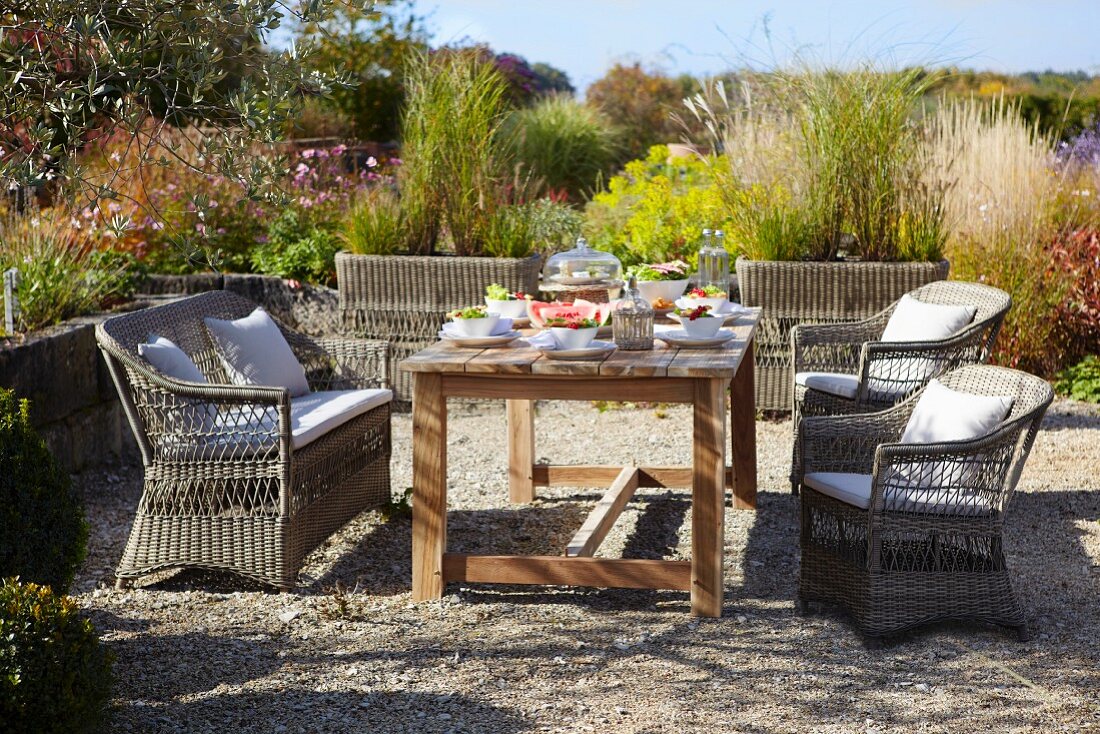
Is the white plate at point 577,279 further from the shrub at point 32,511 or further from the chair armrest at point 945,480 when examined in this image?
the shrub at point 32,511

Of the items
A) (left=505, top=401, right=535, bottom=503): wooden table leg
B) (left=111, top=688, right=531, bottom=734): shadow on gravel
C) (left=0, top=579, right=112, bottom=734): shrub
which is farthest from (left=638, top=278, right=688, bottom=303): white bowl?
(left=0, top=579, right=112, bottom=734): shrub

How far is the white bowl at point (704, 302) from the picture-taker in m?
4.34

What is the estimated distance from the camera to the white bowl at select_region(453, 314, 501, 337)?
3.93 m

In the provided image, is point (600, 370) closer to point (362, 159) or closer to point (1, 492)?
point (1, 492)

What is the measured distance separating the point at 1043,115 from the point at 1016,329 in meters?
9.73

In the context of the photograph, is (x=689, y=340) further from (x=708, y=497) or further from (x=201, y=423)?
(x=201, y=423)

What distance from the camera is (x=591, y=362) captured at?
3631 millimetres

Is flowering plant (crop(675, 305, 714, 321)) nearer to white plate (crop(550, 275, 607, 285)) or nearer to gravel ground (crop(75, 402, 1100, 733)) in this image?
white plate (crop(550, 275, 607, 285))

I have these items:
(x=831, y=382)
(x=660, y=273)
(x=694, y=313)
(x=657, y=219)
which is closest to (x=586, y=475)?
(x=660, y=273)

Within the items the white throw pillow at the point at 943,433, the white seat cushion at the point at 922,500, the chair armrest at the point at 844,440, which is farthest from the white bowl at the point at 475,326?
the white throw pillow at the point at 943,433

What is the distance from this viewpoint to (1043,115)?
15516 millimetres

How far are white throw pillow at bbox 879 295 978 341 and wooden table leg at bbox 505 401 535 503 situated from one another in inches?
60.7

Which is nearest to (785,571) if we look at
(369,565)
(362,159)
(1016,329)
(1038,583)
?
(1038,583)

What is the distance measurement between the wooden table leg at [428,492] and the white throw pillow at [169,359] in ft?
2.67
